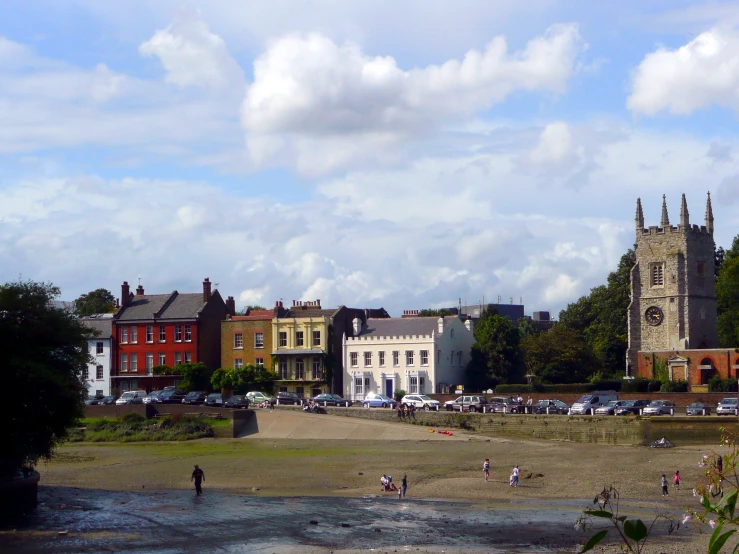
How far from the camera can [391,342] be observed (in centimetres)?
8394

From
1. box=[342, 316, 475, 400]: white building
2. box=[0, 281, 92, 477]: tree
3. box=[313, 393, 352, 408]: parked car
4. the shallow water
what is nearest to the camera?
the shallow water

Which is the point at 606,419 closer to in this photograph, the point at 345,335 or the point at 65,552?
the point at 345,335

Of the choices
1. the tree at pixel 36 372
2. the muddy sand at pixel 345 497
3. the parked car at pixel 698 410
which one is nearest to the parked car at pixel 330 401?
the muddy sand at pixel 345 497

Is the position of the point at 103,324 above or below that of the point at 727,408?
above

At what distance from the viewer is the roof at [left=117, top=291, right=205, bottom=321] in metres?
92.6

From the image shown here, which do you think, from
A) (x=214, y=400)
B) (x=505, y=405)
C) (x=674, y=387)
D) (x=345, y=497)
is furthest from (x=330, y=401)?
(x=345, y=497)

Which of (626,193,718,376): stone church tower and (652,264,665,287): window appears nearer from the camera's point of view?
(626,193,718,376): stone church tower

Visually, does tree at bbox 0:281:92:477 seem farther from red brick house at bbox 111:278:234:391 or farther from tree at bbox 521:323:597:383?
red brick house at bbox 111:278:234:391

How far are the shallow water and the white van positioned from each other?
29.9m

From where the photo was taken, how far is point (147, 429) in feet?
232

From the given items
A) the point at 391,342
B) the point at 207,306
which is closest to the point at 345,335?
the point at 391,342

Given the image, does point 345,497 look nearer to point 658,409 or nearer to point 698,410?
point 658,409

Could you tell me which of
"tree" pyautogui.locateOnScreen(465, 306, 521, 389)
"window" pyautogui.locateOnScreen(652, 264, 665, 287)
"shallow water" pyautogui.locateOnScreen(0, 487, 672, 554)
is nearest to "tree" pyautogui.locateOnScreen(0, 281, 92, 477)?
"shallow water" pyautogui.locateOnScreen(0, 487, 672, 554)

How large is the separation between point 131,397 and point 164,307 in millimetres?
12959
